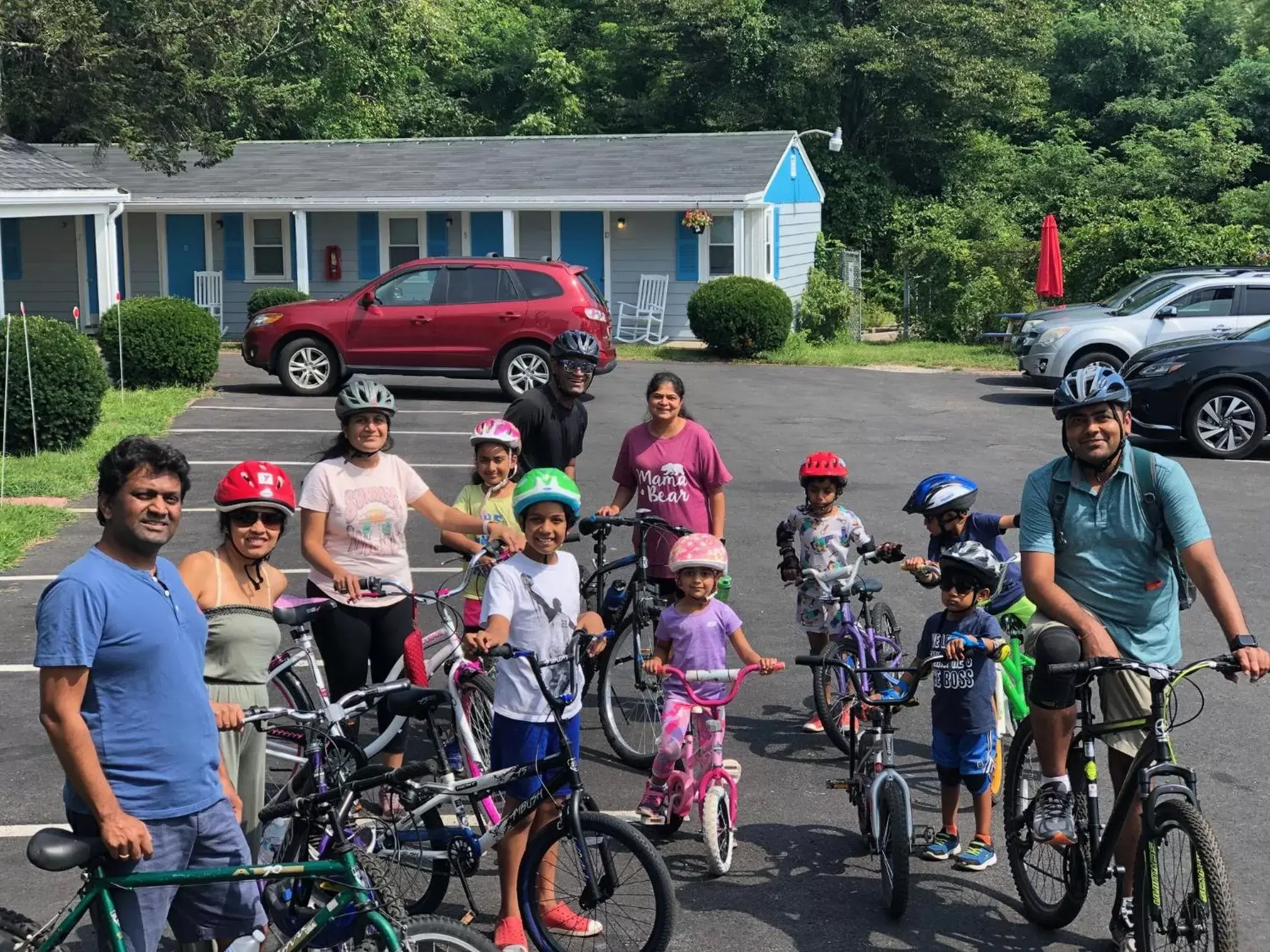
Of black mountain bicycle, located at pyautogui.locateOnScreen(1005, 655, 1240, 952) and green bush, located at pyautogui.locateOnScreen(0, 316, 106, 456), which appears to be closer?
black mountain bicycle, located at pyautogui.locateOnScreen(1005, 655, 1240, 952)

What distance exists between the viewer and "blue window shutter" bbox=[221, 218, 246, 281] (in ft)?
103

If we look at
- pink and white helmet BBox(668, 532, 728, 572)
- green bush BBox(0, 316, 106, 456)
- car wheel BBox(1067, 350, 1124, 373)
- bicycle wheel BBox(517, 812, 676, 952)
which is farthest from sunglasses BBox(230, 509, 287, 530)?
car wheel BBox(1067, 350, 1124, 373)

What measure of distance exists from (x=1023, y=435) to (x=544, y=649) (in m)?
13.6

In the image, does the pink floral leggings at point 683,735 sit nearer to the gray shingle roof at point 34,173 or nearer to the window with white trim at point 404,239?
the gray shingle roof at point 34,173

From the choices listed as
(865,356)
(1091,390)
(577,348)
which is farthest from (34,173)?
(1091,390)

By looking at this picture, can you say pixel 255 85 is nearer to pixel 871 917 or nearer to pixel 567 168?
pixel 567 168

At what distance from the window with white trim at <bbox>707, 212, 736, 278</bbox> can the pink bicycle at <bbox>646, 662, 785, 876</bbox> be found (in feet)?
79.6

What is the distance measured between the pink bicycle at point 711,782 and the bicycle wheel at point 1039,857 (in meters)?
0.93

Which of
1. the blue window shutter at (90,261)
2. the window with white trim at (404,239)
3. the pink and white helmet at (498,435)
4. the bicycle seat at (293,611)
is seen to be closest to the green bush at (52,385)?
the pink and white helmet at (498,435)

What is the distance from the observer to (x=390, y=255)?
101ft

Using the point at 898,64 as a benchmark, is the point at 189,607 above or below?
below

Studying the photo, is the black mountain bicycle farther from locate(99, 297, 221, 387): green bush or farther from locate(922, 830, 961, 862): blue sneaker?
locate(99, 297, 221, 387): green bush

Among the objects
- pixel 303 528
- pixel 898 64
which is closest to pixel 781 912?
pixel 303 528

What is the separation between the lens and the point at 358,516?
20.7ft
